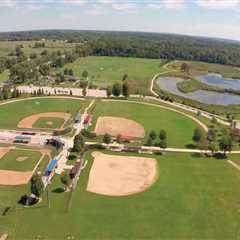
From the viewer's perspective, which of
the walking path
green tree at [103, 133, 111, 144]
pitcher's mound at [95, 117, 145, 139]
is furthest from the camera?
pitcher's mound at [95, 117, 145, 139]

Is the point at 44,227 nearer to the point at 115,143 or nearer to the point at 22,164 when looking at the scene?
the point at 22,164

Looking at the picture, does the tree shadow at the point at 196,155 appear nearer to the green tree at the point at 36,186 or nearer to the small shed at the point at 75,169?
the small shed at the point at 75,169

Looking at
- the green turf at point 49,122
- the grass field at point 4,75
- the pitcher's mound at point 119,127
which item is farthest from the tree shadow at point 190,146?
the grass field at point 4,75

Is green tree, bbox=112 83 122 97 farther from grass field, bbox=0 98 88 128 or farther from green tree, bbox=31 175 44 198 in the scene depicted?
green tree, bbox=31 175 44 198

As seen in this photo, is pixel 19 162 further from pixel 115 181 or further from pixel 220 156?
pixel 220 156

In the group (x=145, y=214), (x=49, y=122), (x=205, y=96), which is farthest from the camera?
(x=205, y=96)

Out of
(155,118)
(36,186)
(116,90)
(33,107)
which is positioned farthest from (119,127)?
(36,186)

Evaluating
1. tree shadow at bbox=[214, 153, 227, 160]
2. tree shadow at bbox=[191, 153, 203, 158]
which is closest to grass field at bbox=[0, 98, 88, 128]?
tree shadow at bbox=[191, 153, 203, 158]
